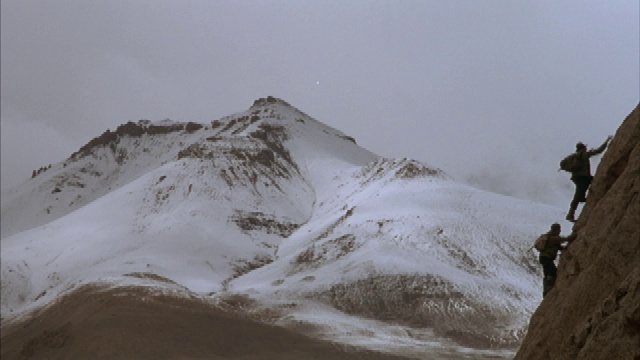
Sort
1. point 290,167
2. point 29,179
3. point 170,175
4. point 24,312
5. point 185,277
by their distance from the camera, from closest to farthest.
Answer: point 24,312 → point 185,277 → point 170,175 → point 290,167 → point 29,179

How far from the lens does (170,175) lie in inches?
3893

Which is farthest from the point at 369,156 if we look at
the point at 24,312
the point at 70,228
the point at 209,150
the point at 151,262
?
the point at 24,312

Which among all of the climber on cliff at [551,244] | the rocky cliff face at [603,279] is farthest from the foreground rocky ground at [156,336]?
the rocky cliff face at [603,279]

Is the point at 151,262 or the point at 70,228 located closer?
the point at 151,262

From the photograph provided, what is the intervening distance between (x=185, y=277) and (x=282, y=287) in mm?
12004

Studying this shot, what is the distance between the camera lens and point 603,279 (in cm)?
782

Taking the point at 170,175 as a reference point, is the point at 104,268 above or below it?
below

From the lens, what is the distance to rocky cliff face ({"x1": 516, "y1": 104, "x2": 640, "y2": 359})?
269 inches

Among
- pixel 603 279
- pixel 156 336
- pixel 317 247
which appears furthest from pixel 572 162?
pixel 317 247

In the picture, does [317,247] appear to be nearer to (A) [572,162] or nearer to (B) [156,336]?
(B) [156,336]

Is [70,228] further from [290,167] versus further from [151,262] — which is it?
[290,167]

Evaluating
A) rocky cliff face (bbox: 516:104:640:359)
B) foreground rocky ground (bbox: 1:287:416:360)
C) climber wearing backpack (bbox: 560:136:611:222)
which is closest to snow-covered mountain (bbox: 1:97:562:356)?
foreground rocky ground (bbox: 1:287:416:360)

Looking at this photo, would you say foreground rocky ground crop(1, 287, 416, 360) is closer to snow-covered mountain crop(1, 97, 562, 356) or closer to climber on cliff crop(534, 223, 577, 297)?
snow-covered mountain crop(1, 97, 562, 356)

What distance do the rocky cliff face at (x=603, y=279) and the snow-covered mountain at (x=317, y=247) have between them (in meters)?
30.9
